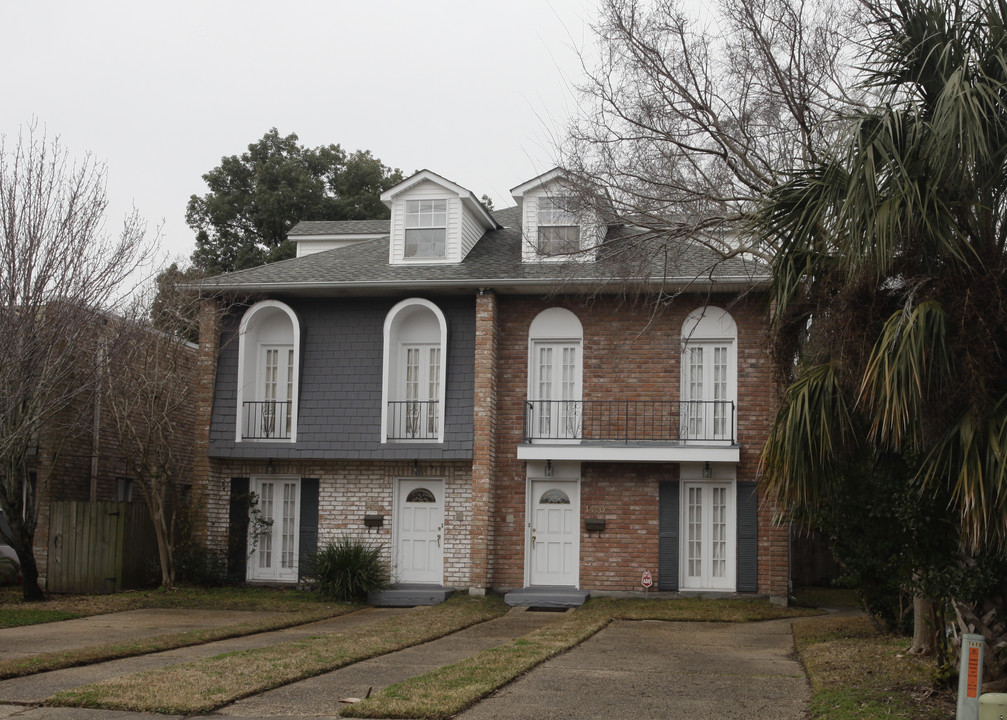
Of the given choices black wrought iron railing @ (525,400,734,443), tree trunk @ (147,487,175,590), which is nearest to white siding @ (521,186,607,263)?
black wrought iron railing @ (525,400,734,443)

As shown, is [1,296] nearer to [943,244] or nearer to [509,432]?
[509,432]

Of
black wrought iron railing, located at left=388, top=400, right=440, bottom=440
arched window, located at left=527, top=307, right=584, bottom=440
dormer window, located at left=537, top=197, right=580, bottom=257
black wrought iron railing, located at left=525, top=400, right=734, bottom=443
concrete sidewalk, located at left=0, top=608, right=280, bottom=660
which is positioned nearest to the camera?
concrete sidewalk, located at left=0, top=608, right=280, bottom=660

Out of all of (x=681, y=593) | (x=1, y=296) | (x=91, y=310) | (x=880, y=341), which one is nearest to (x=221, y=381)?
(x=91, y=310)

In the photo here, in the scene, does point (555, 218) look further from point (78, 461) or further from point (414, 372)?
point (78, 461)

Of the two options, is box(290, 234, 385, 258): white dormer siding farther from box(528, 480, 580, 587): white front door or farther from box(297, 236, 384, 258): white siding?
box(528, 480, 580, 587): white front door

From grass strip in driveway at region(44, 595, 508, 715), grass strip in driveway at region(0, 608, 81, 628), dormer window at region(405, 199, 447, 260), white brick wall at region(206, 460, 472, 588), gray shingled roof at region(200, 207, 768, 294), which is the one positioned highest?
dormer window at region(405, 199, 447, 260)

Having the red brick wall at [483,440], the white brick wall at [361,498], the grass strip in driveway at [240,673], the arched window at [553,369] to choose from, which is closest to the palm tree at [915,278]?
the grass strip in driveway at [240,673]

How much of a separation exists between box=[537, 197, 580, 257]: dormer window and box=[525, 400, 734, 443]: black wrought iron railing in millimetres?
3274

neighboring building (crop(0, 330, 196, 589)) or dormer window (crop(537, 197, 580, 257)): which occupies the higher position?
dormer window (crop(537, 197, 580, 257))

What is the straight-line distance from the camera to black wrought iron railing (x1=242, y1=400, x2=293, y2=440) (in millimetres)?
20422

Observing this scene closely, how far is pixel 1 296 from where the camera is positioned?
13672 mm

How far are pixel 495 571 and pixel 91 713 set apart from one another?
37.8 feet

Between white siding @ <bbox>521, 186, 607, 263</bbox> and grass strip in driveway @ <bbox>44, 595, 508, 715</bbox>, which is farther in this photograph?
white siding @ <bbox>521, 186, 607, 263</bbox>

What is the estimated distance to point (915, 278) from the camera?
8703mm
